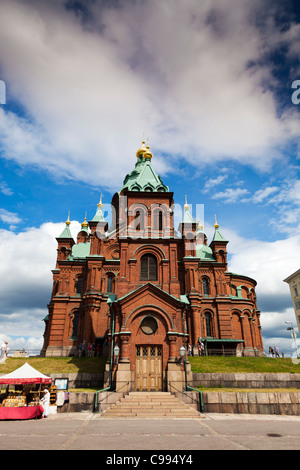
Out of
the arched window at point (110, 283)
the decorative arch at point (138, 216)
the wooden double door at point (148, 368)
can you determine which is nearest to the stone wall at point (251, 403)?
the wooden double door at point (148, 368)

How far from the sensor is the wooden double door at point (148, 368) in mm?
19641

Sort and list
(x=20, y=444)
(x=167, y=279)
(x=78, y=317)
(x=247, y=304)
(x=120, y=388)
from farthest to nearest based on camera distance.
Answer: (x=247, y=304)
(x=78, y=317)
(x=167, y=279)
(x=120, y=388)
(x=20, y=444)

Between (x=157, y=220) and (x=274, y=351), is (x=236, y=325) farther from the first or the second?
(x=157, y=220)

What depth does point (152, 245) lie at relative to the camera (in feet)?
82.4

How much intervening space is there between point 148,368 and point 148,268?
7.83 m

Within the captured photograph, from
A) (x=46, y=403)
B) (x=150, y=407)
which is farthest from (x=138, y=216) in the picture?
(x=46, y=403)

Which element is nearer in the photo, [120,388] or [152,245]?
[120,388]

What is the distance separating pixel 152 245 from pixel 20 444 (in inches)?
690

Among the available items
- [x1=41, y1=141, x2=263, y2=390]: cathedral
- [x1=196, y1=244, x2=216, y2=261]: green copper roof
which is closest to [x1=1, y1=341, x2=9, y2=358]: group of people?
[x1=41, y1=141, x2=263, y2=390]: cathedral

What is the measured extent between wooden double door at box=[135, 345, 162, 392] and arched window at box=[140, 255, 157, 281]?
572 centimetres

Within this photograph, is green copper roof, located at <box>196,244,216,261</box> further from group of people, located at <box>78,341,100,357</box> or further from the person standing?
the person standing

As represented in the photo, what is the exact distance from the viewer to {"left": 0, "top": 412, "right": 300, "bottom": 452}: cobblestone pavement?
873 centimetres

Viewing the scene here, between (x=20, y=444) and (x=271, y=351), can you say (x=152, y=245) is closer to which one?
(x=20, y=444)

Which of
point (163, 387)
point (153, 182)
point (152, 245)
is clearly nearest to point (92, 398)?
point (163, 387)
